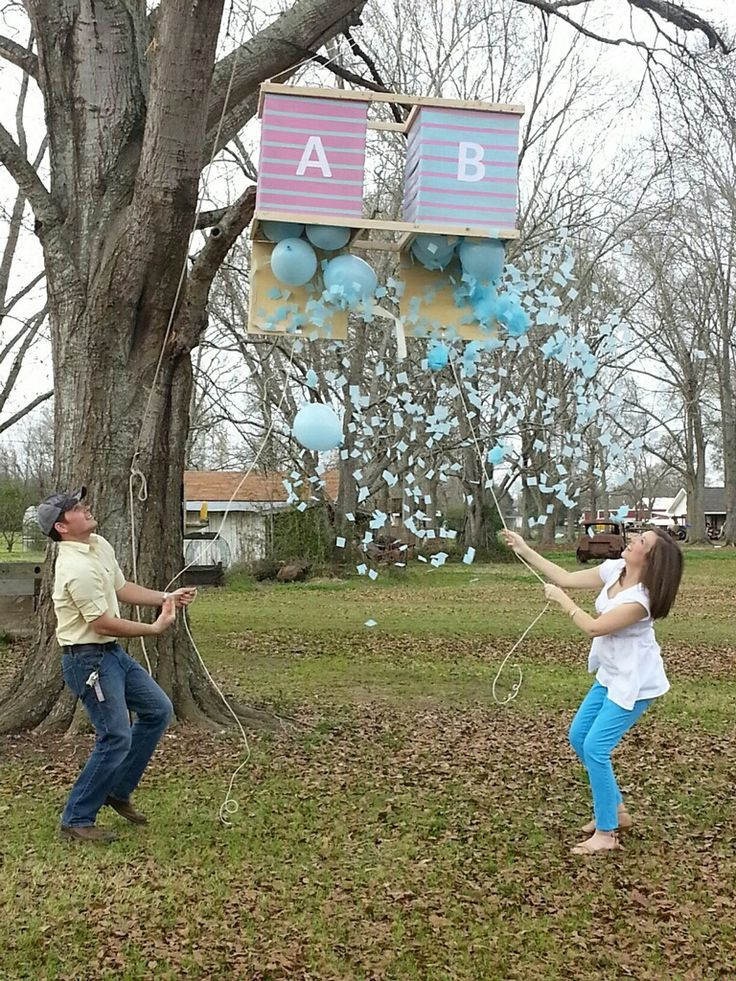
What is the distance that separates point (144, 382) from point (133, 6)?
8.61 feet

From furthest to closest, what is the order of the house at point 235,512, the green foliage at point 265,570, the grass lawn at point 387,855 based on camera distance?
1. the house at point 235,512
2. the green foliage at point 265,570
3. the grass lawn at point 387,855

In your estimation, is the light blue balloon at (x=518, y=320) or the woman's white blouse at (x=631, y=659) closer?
the woman's white blouse at (x=631, y=659)

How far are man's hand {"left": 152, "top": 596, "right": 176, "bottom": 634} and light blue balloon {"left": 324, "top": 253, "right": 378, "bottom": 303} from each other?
1646 millimetres

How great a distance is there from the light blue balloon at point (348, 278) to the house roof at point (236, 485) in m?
16.1

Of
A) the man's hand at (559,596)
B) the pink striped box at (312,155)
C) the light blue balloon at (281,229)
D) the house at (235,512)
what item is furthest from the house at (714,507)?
the light blue balloon at (281,229)

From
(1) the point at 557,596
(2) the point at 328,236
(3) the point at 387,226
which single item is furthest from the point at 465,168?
(1) the point at 557,596

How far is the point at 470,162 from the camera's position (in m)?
4.72

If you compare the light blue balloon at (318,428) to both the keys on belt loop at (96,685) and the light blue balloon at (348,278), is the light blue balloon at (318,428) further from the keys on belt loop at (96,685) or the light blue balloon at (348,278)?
the keys on belt loop at (96,685)

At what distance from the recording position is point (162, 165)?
5512 millimetres

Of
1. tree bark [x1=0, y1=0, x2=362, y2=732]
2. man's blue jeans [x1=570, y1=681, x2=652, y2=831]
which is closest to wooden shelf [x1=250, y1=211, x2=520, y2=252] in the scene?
tree bark [x1=0, y1=0, x2=362, y2=732]

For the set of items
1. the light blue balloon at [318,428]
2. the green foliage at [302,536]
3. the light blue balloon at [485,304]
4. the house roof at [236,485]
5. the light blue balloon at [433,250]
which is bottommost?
the green foliage at [302,536]

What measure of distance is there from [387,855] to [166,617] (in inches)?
56.7

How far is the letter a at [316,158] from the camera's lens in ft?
15.2

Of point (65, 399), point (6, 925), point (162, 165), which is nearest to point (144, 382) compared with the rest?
point (65, 399)
